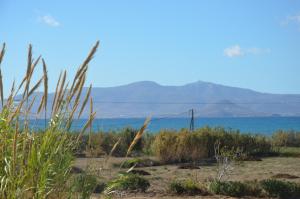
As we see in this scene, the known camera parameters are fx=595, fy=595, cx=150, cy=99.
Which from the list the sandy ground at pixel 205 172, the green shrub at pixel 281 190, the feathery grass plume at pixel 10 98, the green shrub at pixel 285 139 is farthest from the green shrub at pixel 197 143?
the feathery grass plume at pixel 10 98

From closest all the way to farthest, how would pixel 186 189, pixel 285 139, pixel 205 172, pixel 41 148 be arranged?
1. pixel 41 148
2. pixel 186 189
3. pixel 205 172
4. pixel 285 139

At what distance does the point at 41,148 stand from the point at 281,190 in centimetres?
763

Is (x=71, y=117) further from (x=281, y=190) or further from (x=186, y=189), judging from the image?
(x=281, y=190)

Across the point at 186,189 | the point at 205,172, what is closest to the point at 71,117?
the point at 186,189

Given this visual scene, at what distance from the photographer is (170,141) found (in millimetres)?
19859

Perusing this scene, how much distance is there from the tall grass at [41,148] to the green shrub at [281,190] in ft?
23.3

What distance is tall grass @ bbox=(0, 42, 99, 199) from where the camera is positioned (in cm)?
407

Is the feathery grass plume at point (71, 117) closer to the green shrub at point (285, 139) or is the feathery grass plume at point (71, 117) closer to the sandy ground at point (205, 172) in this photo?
the sandy ground at point (205, 172)

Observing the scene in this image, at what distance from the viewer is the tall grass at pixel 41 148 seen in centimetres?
→ 407

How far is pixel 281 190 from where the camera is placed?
10930mm

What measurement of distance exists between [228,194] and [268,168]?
616 cm

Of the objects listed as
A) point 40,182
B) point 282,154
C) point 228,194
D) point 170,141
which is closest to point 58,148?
point 40,182

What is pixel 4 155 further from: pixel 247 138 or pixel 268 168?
pixel 247 138

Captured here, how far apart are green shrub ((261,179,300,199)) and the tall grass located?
709cm
